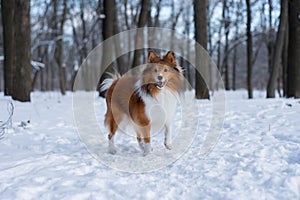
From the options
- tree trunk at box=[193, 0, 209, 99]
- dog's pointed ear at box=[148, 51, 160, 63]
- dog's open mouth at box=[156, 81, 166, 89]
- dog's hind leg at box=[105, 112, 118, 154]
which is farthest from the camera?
tree trunk at box=[193, 0, 209, 99]

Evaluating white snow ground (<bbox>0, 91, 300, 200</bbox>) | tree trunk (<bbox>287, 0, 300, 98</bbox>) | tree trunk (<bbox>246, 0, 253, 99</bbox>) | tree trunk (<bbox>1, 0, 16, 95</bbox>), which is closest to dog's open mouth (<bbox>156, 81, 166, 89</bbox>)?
white snow ground (<bbox>0, 91, 300, 200</bbox>)

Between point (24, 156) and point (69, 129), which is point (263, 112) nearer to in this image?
point (69, 129)

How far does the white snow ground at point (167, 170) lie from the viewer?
2.93 m

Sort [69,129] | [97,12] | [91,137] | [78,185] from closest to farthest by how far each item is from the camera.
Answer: [78,185]
[91,137]
[69,129]
[97,12]

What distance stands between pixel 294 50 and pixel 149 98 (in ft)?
22.1

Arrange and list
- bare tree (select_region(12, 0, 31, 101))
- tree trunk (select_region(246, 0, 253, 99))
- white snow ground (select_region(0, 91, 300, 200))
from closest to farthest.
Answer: white snow ground (select_region(0, 91, 300, 200)) < bare tree (select_region(12, 0, 31, 101)) < tree trunk (select_region(246, 0, 253, 99))

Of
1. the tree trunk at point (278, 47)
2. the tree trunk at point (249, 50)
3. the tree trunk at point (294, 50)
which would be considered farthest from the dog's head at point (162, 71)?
the tree trunk at point (249, 50)

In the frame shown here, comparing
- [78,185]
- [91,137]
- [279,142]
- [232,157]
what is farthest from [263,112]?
[78,185]

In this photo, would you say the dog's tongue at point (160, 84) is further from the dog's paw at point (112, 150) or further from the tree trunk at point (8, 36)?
the tree trunk at point (8, 36)

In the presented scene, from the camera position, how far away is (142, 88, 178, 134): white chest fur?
175 inches

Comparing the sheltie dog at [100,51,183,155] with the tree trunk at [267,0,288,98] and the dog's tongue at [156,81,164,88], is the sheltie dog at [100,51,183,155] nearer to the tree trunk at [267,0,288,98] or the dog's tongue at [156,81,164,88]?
the dog's tongue at [156,81,164,88]

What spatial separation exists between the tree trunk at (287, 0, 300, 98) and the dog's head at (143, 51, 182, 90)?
6095mm

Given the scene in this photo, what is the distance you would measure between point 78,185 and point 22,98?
6.90 metres

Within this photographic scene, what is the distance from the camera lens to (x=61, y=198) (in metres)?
2.80
